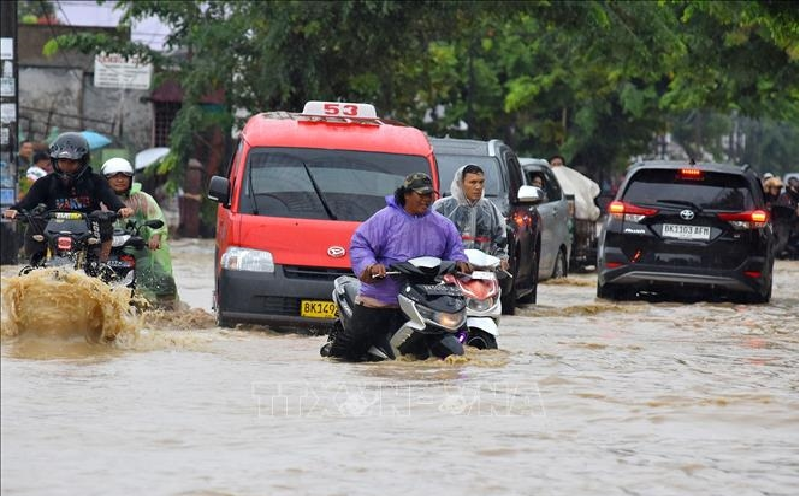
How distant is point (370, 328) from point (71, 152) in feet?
9.74

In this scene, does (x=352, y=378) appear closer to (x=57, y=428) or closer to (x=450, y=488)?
(x=57, y=428)

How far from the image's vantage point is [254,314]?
16359mm

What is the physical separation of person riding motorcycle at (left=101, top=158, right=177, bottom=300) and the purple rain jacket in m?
3.70

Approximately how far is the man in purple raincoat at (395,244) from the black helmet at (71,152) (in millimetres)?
2707

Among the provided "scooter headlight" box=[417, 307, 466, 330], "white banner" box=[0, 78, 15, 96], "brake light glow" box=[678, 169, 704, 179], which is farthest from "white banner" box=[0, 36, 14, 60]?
"scooter headlight" box=[417, 307, 466, 330]

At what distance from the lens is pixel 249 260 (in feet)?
54.1

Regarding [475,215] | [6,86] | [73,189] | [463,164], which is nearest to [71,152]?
[73,189]

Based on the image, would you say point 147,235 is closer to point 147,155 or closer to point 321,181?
point 321,181

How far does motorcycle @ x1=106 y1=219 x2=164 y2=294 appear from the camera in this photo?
1565cm

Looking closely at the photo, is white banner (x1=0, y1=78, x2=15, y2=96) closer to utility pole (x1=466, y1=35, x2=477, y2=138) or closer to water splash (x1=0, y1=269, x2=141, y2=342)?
water splash (x1=0, y1=269, x2=141, y2=342)

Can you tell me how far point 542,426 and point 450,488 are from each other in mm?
2195

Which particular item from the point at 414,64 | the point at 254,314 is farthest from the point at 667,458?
the point at 414,64

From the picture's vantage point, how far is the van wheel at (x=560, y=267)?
26.7 m

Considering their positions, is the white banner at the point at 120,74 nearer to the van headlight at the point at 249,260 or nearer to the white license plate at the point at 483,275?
the van headlight at the point at 249,260
